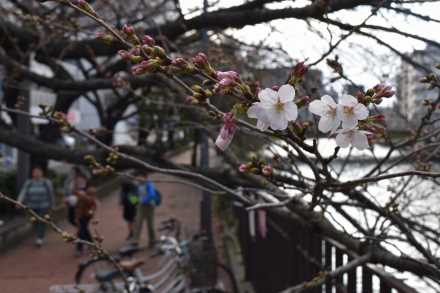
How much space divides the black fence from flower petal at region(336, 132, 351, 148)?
1.90 meters

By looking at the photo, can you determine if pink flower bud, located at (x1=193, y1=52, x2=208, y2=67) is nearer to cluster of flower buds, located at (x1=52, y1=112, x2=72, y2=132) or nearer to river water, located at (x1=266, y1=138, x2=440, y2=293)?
cluster of flower buds, located at (x1=52, y1=112, x2=72, y2=132)

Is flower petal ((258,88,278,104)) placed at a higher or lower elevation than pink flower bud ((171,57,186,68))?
lower

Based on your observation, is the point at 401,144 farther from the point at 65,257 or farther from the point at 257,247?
the point at 65,257

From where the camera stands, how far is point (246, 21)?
5.03 metres

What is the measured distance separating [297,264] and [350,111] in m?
4.24

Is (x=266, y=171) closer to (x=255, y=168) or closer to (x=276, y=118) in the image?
(x=255, y=168)

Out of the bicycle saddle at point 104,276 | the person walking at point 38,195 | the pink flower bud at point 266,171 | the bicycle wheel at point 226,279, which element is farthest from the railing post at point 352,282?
the person walking at point 38,195

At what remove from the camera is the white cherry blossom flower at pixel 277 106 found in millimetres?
1282

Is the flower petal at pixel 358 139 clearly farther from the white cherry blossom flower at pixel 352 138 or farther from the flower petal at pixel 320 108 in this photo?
the flower petal at pixel 320 108

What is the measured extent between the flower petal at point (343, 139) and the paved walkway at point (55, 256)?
349 centimetres

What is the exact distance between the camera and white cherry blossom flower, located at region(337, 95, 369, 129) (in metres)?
1.32

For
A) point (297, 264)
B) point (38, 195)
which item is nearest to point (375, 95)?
point (297, 264)

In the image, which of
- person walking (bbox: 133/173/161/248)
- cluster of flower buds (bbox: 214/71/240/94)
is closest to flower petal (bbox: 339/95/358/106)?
cluster of flower buds (bbox: 214/71/240/94)

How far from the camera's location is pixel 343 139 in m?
1.41
